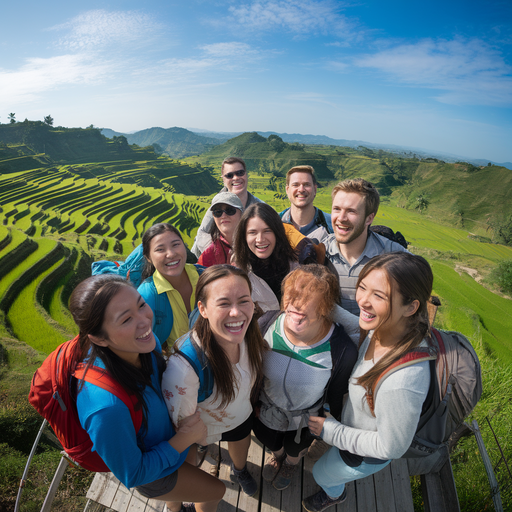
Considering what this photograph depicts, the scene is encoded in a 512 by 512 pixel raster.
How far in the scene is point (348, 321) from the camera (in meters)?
2.53

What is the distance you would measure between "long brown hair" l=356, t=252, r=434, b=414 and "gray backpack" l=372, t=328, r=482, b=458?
56mm

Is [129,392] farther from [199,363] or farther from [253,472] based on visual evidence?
[253,472]

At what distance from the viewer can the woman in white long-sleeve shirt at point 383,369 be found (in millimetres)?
1965

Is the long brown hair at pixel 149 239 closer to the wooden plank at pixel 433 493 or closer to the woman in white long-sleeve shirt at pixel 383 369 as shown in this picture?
the woman in white long-sleeve shirt at pixel 383 369

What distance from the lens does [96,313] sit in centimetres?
197

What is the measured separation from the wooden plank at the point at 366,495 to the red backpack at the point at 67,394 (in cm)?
280

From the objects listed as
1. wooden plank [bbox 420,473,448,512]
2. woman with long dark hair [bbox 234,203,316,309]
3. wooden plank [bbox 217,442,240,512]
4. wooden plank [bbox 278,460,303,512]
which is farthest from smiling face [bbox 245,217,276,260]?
wooden plank [bbox 420,473,448,512]

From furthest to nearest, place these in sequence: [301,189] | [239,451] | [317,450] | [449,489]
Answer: [301,189] → [449,489] → [317,450] → [239,451]

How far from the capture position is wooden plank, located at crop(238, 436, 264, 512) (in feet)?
10.2

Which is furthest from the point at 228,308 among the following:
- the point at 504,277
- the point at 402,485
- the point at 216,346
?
the point at 504,277

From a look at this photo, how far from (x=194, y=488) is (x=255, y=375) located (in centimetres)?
106

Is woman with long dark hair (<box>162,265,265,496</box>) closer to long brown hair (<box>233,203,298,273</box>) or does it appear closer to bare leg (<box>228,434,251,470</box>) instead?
bare leg (<box>228,434,251,470</box>)

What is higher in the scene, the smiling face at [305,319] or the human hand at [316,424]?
the smiling face at [305,319]

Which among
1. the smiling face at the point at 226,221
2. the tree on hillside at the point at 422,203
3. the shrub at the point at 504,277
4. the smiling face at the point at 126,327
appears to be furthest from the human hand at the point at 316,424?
the tree on hillside at the point at 422,203
